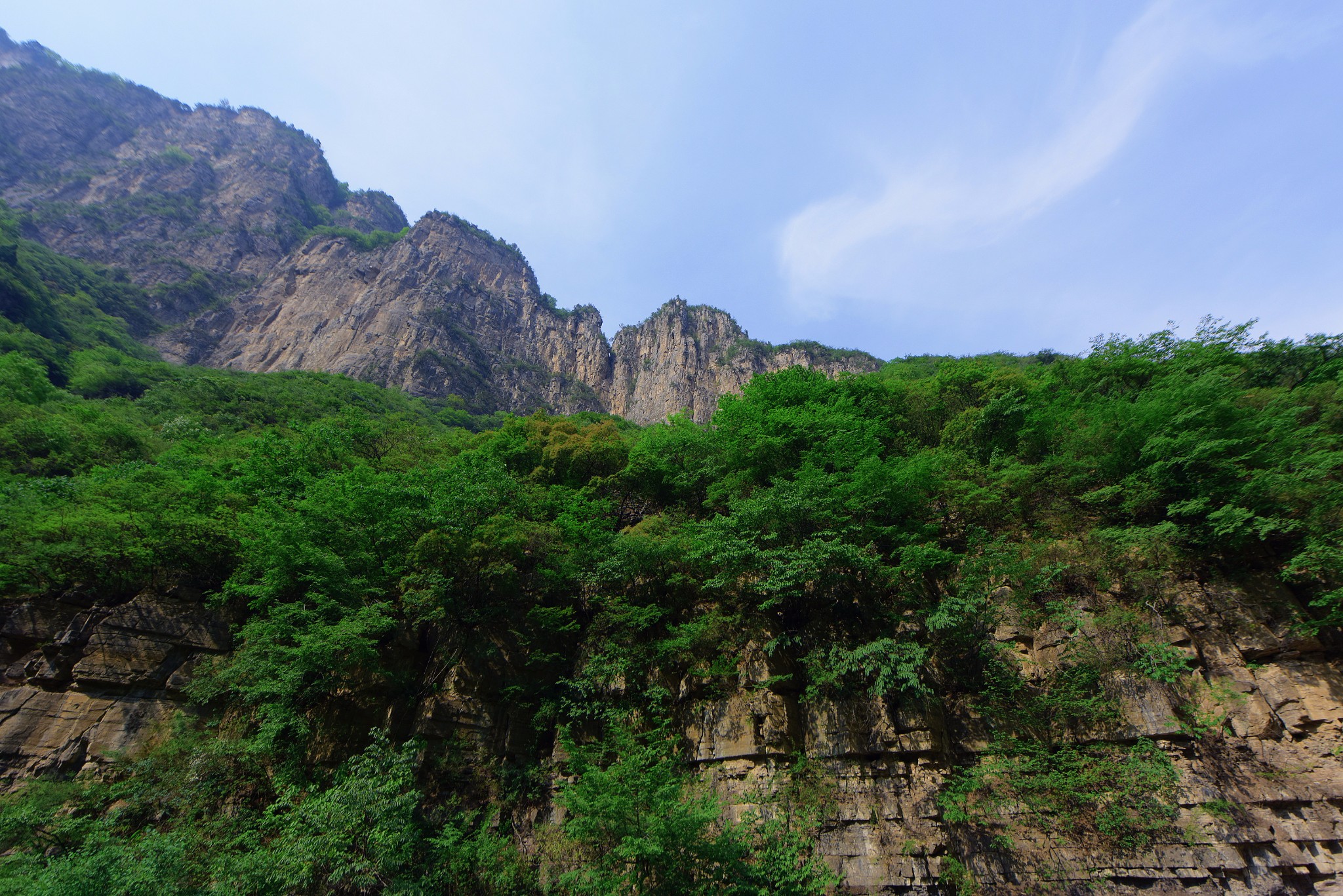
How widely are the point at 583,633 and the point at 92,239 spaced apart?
95.7 meters

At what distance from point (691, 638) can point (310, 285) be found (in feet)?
271

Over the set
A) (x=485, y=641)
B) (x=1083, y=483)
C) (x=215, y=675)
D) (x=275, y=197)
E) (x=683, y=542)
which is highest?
(x=275, y=197)

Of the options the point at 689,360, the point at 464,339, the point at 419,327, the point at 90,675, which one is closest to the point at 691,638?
the point at 90,675

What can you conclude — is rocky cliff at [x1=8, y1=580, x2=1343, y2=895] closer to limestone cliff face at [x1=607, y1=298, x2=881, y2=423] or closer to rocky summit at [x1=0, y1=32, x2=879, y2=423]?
rocky summit at [x1=0, y1=32, x2=879, y2=423]

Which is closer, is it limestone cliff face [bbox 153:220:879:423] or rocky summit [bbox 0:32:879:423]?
limestone cliff face [bbox 153:220:879:423]

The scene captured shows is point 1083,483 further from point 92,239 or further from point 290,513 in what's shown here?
point 92,239

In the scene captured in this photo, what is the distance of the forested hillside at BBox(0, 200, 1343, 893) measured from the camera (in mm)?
8930

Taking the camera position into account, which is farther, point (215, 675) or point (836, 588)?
point (836, 588)

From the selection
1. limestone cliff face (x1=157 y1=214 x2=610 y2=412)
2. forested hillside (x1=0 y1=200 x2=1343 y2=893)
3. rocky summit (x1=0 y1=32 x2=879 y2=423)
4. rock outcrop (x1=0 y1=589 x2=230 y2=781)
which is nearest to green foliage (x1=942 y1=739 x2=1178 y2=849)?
forested hillside (x1=0 y1=200 x2=1343 y2=893)

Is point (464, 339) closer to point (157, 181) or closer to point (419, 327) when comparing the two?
point (419, 327)

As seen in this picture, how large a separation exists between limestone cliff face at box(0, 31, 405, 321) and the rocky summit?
0.29 m

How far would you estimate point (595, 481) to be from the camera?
18078 millimetres

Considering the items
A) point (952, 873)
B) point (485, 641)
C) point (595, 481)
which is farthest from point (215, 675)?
point (952, 873)

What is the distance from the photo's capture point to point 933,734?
10297 mm
